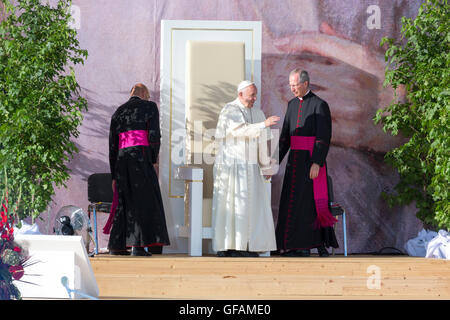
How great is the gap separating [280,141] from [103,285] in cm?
230

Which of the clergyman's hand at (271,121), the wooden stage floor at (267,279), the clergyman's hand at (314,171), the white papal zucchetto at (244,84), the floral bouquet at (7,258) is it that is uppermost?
the white papal zucchetto at (244,84)

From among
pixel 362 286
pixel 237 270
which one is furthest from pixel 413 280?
pixel 237 270

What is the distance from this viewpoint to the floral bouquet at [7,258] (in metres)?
3.04

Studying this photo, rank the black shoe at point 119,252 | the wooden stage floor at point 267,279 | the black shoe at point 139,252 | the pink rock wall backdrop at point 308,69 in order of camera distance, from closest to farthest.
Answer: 1. the wooden stage floor at point 267,279
2. the black shoe at point 139,252
3. the black shoe at point 119,252
4. the pink rock wall backdrop at point 308,69

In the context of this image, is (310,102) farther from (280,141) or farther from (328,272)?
(328,272)

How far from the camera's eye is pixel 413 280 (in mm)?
5316

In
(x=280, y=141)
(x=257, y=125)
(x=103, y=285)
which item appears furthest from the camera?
(x=280, y=141)

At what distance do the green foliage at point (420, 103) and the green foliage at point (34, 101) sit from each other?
294 centimetres

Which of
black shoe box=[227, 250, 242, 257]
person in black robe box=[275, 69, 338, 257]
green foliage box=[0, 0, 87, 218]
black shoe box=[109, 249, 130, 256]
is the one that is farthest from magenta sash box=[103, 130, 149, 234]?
person in black robe box=[275, 69, 338, 257]

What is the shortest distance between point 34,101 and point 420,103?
352cm

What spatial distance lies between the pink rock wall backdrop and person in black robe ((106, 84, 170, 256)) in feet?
3.36

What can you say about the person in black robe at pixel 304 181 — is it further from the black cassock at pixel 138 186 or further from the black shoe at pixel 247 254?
the black cassock at pixel 138 186

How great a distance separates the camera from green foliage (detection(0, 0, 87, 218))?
239 inches

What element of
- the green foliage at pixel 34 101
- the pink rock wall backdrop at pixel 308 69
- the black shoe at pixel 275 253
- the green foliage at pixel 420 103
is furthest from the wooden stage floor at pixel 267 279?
the pink rock wall backdrop at pixel 308 69
